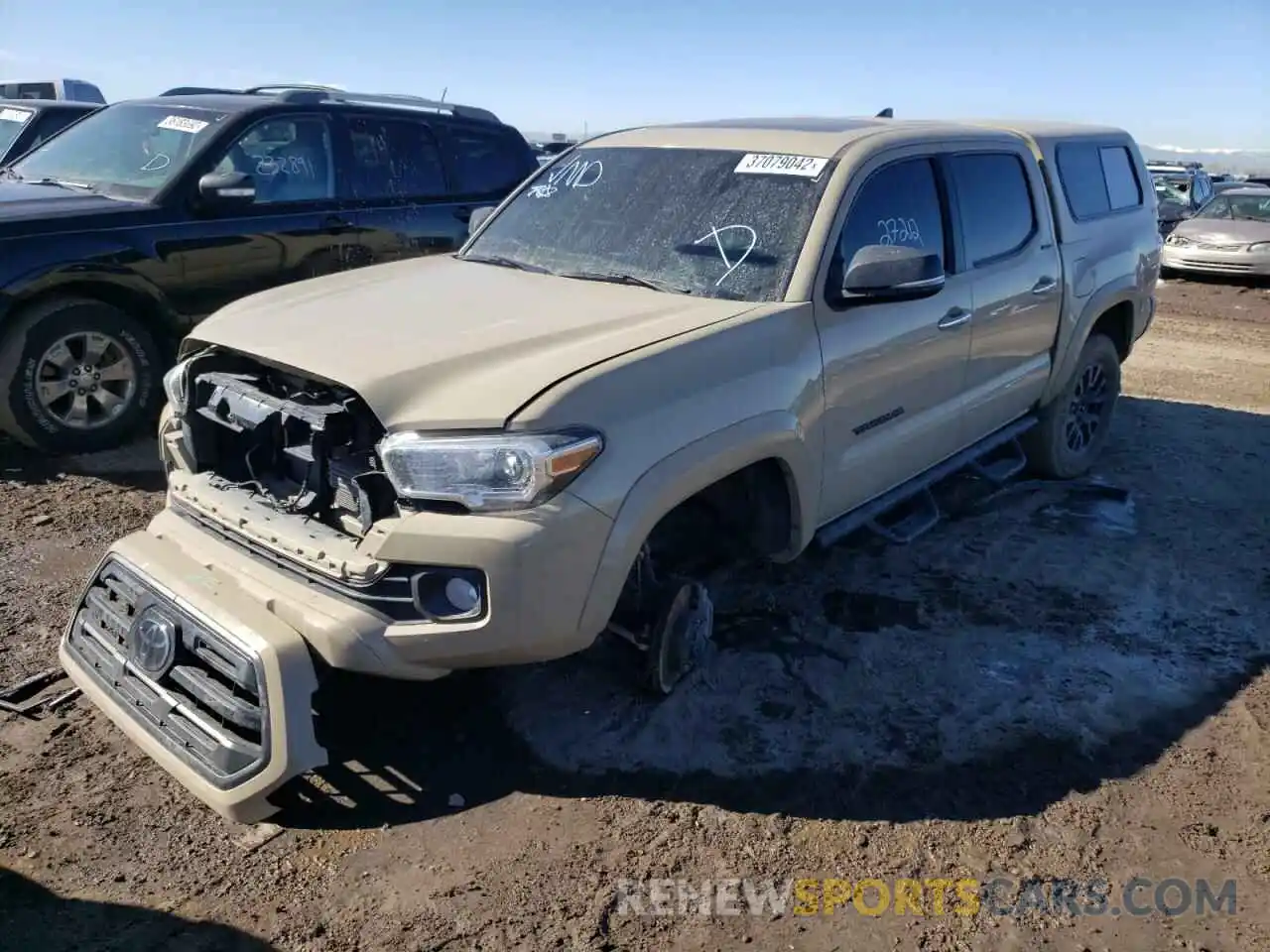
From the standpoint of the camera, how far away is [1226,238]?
14.7 meters

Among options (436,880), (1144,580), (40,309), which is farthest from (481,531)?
(40,309)

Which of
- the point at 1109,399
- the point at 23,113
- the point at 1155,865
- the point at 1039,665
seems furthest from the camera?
the point at 23,113

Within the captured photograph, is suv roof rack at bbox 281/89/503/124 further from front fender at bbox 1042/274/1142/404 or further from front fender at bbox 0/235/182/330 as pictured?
front fender at bbox 1042/274/1142/404

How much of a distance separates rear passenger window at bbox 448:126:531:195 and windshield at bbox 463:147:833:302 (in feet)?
9.68

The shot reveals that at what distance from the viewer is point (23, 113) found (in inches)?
374

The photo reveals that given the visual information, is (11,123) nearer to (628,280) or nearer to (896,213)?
(628,280)

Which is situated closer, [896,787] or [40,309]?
[896,787]

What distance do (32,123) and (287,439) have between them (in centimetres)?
821

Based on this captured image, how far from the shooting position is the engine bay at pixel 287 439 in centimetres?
294

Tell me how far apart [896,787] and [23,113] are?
32.6 ft

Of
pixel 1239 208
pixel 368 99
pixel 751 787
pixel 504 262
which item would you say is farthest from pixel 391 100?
pixel 1239 208

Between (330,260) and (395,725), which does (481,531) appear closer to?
(395,725)

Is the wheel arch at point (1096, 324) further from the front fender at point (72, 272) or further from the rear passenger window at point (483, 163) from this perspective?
the front fender at point (72, 272)

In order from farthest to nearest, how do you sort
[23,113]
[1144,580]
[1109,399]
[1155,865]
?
[23,113] < [1109,399] < [1144,580] < [1155,865]
